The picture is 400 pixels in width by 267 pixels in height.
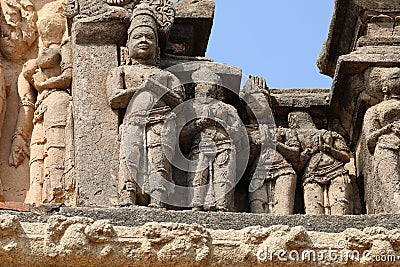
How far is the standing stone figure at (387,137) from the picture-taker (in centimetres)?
1304

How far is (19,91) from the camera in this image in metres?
14.2

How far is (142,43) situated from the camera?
1357 cm

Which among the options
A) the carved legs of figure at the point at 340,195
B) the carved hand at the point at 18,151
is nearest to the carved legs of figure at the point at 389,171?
the carved legs of figure at the point at 340,195

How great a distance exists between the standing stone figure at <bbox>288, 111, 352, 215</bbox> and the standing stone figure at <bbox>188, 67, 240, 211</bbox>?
28.5 inches

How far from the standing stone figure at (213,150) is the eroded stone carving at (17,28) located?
181 centimetres

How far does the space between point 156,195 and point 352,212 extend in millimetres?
1905

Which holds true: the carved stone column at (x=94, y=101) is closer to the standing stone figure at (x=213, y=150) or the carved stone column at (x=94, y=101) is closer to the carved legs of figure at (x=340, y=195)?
the standing stone figure at (x=213, y=150)

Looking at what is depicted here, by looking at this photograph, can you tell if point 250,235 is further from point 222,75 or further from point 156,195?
point 222,75

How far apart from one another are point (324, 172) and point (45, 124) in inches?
98.6

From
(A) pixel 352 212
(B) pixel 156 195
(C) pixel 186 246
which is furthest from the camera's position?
(A) pixel 352 212

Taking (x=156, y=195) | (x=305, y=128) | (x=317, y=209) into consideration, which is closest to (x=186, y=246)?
(x=156, y=195)

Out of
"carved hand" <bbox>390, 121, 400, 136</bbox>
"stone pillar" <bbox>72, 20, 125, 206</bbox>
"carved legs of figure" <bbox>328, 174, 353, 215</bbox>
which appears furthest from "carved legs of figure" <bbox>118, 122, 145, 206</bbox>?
"carved hand" <bbox>390, 121, 400, 136</bbox>

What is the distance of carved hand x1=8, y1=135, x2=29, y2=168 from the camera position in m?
13.7

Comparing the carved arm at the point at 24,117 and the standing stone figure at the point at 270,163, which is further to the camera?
the carved arm at the point at 24,117
